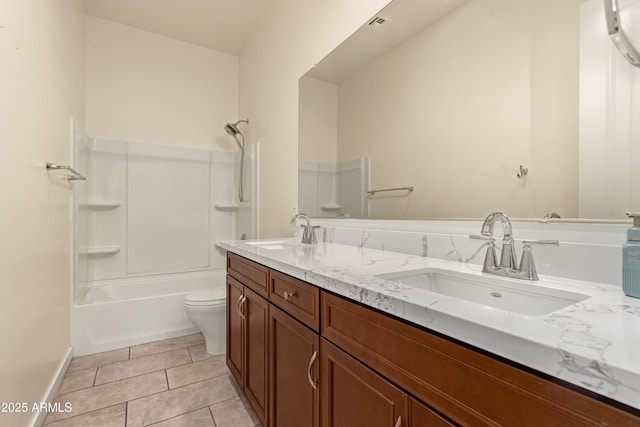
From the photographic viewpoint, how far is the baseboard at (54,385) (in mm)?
1458

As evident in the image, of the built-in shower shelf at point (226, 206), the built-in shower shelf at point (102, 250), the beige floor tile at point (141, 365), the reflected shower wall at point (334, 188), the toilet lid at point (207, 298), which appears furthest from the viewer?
the built-in shower shelf at point (226, 206)

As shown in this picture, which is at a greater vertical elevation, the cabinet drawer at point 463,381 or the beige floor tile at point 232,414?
the cabinet drawer at point 463,381

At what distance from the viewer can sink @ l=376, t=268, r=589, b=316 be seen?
758 mm

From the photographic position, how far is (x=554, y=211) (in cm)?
91

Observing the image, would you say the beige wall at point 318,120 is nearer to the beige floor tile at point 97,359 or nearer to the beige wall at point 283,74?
the beige wall at point 283,74

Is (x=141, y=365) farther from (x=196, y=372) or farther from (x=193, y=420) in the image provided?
(x=193, y=420)

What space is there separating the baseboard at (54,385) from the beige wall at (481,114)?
1907mm

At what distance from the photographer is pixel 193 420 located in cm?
152

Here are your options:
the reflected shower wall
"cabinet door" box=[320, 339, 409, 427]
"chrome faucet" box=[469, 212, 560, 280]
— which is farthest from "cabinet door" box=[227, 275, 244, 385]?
"chrome faucet" box=[469, 212, 560, 280]

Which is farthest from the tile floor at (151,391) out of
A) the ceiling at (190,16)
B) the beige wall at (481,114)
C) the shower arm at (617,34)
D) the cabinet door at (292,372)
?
the ceiling at (190,16)

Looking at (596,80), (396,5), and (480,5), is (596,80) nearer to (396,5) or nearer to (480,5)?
(480,5)

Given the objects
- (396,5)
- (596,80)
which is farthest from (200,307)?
(596,80)

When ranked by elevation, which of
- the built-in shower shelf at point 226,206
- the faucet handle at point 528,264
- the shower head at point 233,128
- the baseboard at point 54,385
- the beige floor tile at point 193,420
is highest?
the shower head at point 233,128

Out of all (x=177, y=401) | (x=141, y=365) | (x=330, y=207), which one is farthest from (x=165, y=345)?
(x=330, y=207)
